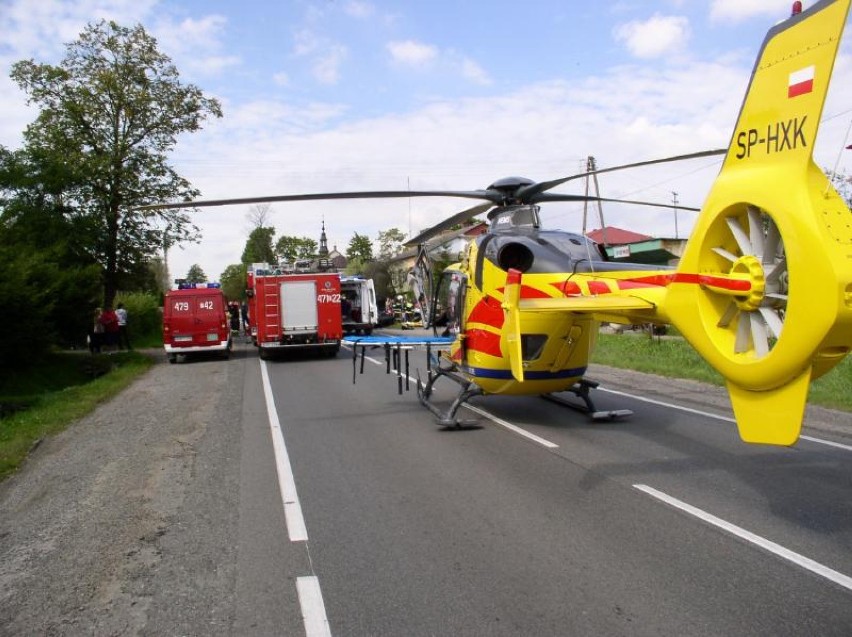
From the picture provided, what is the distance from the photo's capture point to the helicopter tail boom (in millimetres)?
4020

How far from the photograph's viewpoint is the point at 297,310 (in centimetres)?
2128

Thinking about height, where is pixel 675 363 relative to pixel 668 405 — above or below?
above

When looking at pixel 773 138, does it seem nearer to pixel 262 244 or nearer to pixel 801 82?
pixel 801 82

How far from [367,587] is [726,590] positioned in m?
2.27

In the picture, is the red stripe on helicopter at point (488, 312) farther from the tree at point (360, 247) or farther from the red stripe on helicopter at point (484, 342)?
the tree at point (360, 247)

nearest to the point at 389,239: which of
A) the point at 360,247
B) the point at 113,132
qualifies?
the point at 360,247

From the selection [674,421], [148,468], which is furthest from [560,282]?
[148,468]

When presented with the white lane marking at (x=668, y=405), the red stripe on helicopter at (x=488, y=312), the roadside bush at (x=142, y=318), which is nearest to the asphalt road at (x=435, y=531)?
the white lane marking at (x=668, y=405)

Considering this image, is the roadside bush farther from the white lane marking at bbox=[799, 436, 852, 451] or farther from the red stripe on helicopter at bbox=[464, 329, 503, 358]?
the white lane marking at bbox=[799, 436, 852, 451]

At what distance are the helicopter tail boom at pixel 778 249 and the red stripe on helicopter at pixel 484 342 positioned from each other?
4.05 m

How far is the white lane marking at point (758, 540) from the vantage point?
4.38 m

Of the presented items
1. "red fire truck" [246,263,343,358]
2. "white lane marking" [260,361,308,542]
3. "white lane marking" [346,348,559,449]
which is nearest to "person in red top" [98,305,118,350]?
"red fire truck" [246,263,343,358]

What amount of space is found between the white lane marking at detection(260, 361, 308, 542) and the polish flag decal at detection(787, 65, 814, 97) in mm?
4698

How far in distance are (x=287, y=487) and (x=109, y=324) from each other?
68.0 ft
